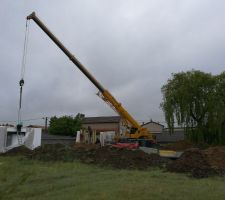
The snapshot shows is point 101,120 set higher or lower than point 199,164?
higher

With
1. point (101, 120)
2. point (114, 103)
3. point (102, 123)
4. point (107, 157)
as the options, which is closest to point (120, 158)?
point (107, 157)

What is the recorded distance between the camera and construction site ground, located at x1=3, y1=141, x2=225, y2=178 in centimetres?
1914

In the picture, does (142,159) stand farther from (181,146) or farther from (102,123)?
(102,123)

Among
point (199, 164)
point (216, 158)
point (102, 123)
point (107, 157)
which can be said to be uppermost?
point (102, 123)

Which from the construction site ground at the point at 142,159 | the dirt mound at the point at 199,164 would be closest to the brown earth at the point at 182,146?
the construction site ground at the point at 142,159

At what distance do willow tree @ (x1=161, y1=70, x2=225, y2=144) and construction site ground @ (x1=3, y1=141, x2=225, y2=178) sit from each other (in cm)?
1536

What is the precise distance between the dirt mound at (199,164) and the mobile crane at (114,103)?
13565 millimetres

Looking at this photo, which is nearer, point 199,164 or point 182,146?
point 199,164

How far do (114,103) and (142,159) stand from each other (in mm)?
11531

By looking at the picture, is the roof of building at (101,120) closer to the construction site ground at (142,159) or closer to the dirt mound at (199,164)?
the construction site ground at (142,159)

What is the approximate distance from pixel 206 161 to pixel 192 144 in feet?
62.7

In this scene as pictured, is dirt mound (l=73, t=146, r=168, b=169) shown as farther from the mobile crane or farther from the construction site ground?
the mobile crane

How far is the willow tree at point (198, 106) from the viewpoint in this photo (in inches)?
1602

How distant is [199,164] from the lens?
19547mm
